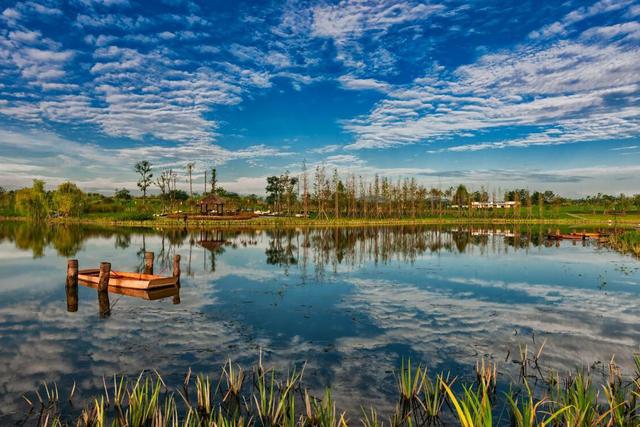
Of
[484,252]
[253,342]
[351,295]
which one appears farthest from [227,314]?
[484,252]

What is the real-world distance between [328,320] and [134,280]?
10581 millimetres

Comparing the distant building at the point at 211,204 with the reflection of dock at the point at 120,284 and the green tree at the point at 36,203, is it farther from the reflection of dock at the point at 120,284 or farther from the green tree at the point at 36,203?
the reflection of dock at the point at 120,284

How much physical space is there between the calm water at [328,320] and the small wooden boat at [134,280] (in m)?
0.98

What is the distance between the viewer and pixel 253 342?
13.1 meters

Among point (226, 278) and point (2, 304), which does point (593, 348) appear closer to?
point (226, 278)

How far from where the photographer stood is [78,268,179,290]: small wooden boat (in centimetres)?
2003

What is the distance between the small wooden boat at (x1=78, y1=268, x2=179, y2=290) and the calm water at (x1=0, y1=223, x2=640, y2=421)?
977 mm

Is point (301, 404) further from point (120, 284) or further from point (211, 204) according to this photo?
point (211, 204)

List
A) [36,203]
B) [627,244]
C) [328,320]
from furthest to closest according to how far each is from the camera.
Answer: [36,203] < [627,244] < [328,320]

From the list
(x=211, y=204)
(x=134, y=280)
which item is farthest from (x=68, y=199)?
(x=134, y=280)

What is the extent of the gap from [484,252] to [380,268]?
14.1 metres

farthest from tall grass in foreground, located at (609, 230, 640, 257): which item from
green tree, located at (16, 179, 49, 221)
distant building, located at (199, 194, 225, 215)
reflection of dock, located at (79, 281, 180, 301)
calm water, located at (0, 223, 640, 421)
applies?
green tree, located at (16, 179, 49, 221)

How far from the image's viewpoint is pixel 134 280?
2028 cm

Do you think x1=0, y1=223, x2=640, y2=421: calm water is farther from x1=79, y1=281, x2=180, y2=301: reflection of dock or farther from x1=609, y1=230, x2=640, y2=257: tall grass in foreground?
x1=609, y1=230, x2=640, y2=257: tall grass in foreground
